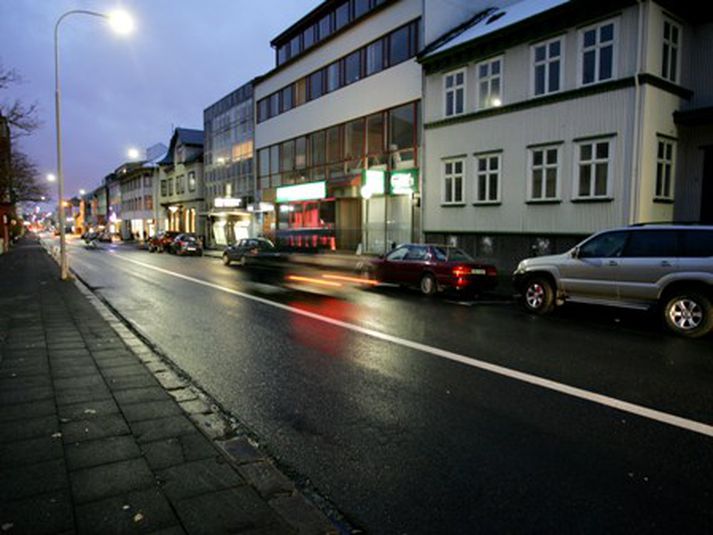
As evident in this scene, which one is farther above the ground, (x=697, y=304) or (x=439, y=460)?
(x=697, y=304)

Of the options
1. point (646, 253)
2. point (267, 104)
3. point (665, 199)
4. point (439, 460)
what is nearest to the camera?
point (439, 460)

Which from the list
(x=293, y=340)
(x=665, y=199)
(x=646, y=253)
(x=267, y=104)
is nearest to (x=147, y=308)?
(x=293, y=340)

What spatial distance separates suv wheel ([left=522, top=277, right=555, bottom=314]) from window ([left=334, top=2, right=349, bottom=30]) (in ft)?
75.4

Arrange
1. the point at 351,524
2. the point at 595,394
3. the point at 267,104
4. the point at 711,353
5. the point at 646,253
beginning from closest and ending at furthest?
the point at 351,524 < the point at 595,394 < the point at 711,353 < the point at 646,253 < the point at 267,104

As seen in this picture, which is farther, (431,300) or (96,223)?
(96,223)

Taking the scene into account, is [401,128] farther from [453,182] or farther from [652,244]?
[652,244]

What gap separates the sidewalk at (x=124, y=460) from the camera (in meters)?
3.07

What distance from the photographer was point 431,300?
13.4m

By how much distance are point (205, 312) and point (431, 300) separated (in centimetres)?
561

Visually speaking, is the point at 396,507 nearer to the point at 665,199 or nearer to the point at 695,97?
the point at 665,199

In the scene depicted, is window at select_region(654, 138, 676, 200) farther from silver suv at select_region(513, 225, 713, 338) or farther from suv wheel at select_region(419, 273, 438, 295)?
suv wheel at select_region(419, 273, 438, 295)

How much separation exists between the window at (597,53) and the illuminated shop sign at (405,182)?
330 inches

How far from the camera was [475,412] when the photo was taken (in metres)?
5.07

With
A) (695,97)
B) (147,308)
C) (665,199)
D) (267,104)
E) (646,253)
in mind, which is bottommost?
(147,308)
